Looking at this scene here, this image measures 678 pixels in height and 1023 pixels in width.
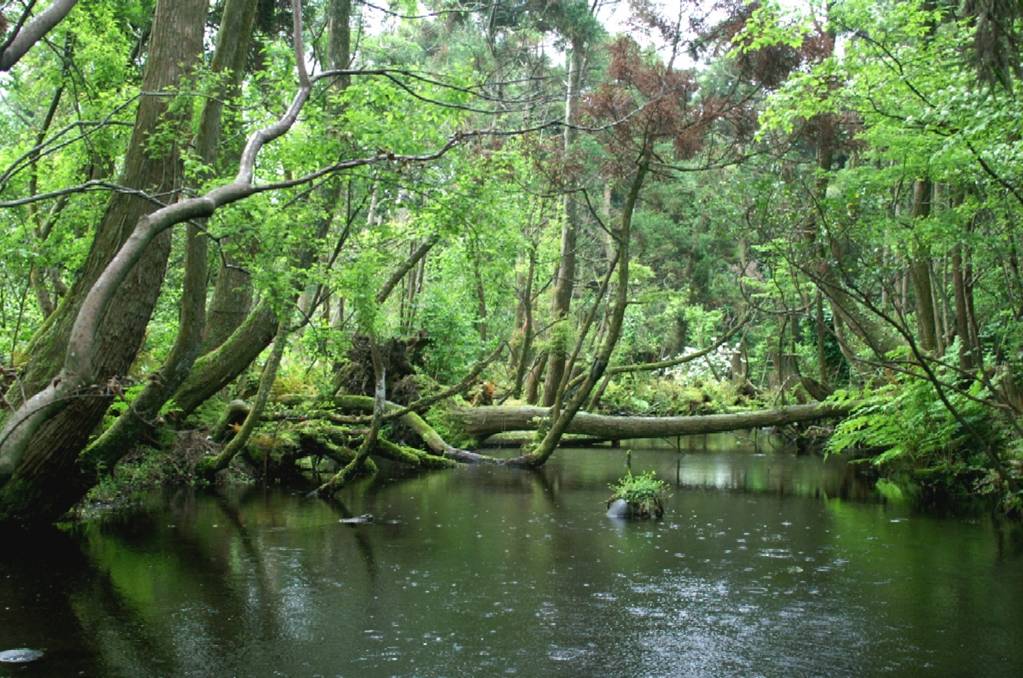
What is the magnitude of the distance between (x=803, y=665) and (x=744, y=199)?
926 centimetres

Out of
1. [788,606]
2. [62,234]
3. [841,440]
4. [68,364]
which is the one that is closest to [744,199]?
[841,440]

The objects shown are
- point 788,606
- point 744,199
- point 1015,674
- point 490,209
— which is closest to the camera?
point 1015,674

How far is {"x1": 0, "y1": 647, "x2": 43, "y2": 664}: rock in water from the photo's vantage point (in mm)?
6227

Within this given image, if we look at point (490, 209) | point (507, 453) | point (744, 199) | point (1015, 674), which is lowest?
point (1015, 674)

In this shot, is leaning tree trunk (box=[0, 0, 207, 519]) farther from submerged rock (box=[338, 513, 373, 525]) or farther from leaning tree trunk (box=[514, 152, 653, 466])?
leaning tree trunk (box=[514, 152, 653, 466])

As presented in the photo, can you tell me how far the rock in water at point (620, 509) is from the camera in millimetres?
12250

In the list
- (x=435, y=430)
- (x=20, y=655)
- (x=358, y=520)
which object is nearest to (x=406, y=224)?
(x=435, y=430)

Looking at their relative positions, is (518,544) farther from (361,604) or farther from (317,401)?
(317,401)

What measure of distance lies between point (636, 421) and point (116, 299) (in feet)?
39.1

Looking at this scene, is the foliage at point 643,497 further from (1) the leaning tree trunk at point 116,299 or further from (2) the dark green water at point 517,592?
(1) the leaning tree trunk at point 116,299

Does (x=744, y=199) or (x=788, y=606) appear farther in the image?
(x=744, y=199)

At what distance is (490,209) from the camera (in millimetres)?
9992

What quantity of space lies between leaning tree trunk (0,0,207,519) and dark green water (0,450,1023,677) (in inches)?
29.0

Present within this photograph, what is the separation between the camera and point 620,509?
486 inches
